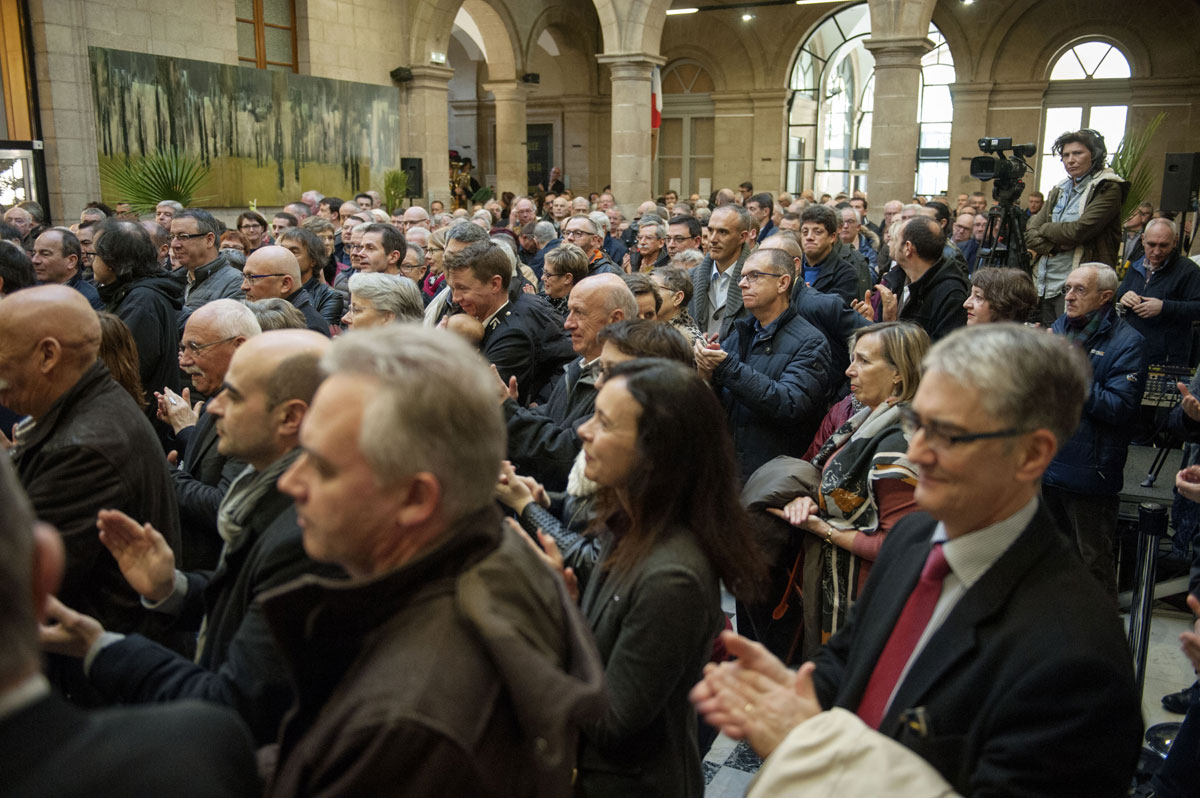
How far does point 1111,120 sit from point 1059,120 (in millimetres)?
954

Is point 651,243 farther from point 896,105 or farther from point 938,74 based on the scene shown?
point 938,74

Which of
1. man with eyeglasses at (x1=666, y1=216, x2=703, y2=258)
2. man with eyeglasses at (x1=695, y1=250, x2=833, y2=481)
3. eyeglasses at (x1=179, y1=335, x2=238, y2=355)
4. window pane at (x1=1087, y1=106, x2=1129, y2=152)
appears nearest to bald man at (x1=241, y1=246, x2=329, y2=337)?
eyeglasses at (x1=179, y1=335, x2=238, y2=355)

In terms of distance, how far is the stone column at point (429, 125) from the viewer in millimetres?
15664

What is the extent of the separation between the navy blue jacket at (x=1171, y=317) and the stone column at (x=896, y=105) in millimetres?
6608

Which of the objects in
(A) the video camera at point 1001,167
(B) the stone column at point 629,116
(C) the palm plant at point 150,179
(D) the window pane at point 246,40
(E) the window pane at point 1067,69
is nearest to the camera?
(A) the video camera at point 1001,167

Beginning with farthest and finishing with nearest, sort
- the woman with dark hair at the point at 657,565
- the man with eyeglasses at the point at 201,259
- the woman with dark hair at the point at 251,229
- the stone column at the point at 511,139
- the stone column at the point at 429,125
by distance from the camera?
1. the stone column at the point at 511,139
2. the stone column at the point at 429,125
3. the woman with dark hair at the point at 251,229
4. the man with eyeglasses at the point at 201,259
5. the woman with dark hair at the point at 657,565

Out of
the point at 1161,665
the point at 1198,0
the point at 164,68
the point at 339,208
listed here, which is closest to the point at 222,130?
the point at 164,68

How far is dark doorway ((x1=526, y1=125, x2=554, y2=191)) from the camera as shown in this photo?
23.1 meters

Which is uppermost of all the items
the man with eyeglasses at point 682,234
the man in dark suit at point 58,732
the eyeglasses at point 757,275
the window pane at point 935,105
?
the window pane at point 935,105

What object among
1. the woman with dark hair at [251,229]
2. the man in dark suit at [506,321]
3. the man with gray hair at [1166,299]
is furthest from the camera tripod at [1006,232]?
the woman with dark hair at [251,229]

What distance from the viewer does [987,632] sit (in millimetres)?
1559

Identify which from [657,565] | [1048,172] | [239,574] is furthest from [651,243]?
[1048,172]

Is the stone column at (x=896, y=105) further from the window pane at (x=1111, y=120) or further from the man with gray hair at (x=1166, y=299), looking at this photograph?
the window pane at (x=1111, y=120)

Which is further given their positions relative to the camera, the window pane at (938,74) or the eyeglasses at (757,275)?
the window pane at (938,74)
